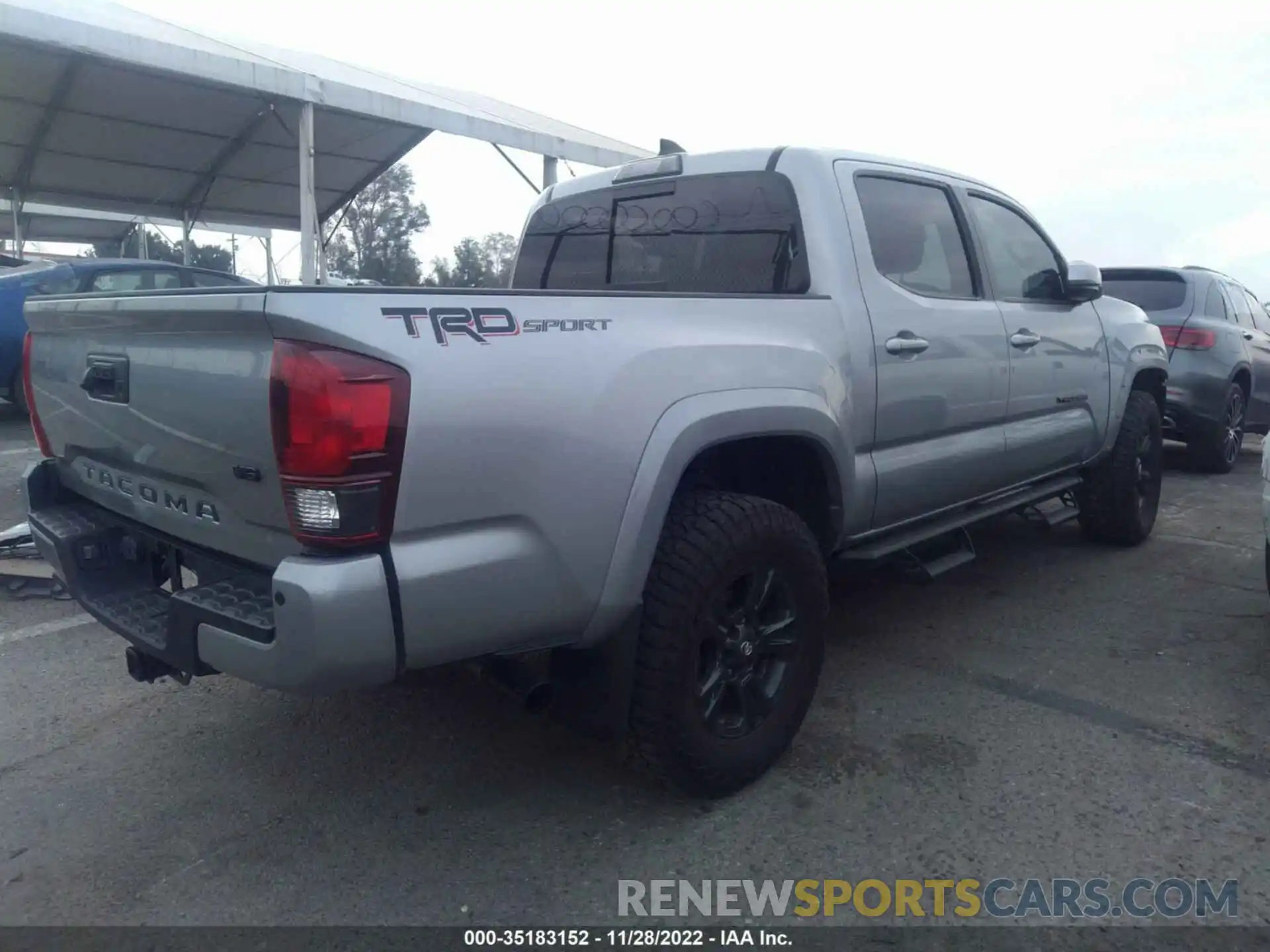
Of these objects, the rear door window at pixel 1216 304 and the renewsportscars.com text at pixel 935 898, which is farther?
the rear door window at pixel 1216 304

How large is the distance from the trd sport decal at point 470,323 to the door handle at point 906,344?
1.48m

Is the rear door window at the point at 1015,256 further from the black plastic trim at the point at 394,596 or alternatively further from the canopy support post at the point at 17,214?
the canopy support post at the point at 17,214

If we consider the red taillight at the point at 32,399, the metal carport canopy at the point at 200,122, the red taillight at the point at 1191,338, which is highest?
the metal carport canopy at the point at 200,122

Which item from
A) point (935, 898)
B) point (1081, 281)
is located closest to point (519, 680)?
point (935, 898)

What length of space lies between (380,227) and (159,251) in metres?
12.2

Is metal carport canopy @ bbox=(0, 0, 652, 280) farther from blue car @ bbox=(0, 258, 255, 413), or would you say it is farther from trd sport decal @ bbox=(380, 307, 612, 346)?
trd sport decal @ bbox=(380, 307, 612, 346)

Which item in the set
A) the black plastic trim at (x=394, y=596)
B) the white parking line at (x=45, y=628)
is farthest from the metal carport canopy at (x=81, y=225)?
the black plastic trim at (x=394, y=596)

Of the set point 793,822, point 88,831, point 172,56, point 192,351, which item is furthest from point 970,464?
point 172,56

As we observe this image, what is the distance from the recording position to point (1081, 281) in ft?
14.7

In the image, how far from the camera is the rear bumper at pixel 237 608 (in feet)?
6.57

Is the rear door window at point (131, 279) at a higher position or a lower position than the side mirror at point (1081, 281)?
lower

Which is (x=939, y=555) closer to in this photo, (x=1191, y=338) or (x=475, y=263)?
(x=1191, y=338)

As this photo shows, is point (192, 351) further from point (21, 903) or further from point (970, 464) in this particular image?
point (970, 464)

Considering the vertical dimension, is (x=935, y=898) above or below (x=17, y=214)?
below
